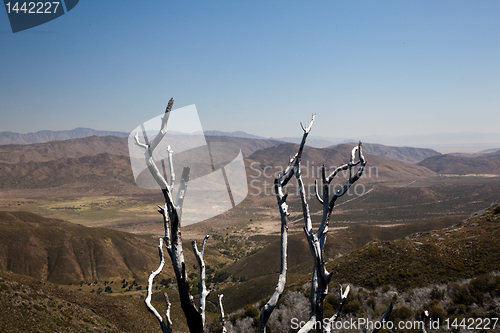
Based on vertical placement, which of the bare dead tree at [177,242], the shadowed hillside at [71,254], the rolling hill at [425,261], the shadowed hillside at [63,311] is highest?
the bare dead tree at [177,242]

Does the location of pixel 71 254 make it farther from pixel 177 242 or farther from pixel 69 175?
pixel 69 175

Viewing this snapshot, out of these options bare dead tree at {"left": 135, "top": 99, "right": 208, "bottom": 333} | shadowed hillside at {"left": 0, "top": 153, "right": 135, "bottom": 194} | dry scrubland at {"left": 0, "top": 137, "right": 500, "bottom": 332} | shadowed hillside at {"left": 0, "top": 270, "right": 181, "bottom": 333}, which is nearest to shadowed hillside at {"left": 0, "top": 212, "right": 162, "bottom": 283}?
dry scrubland at {"left": 0, "top": 137, "right": 500, "bottom": 332}

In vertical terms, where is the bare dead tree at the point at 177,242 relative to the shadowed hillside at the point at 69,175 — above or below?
above

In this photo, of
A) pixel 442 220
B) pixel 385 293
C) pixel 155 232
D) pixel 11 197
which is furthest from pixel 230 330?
pixel 11 197

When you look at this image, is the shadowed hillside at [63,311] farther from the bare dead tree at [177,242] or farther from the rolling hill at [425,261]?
the bare dead tree at [177,242]

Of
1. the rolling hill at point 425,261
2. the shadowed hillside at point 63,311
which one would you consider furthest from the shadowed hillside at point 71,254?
the rolling hill at point 425,261

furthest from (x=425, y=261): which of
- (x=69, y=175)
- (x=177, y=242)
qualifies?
(x=69, y=175)

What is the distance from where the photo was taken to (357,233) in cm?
5819

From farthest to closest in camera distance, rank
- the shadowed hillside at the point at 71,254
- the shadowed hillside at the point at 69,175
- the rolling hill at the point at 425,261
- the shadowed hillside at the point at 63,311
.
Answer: the shadowed hillside at the point at 69,175 < the shadowed hillside at the point at 71,254 < the shadowed hillside at the point at 63,311 < the rolling hill at the point at 425,261

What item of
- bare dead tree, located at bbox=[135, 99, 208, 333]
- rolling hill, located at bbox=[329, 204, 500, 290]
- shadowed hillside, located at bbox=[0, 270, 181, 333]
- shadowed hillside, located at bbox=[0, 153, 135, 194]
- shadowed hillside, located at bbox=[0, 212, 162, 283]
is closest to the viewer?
bare dead tree, located at bbox=[135, 99, 208, 333]

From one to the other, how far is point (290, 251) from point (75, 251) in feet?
132

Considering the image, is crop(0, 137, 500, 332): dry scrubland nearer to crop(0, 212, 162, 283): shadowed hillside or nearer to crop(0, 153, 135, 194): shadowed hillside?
crop(0, 212, 162, 283): shadowed hillside

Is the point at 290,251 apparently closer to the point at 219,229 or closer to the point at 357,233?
the point at 357,233

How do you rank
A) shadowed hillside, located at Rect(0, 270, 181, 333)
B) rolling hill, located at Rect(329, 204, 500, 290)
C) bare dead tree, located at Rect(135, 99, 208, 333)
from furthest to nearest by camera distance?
shadowed hillside, located at Rect(0, 270, 181, 333), rolling hill, located at Rect(329, 204, 500, 290), bare dead tree, located at Rect(135, 99, 208, 333)
